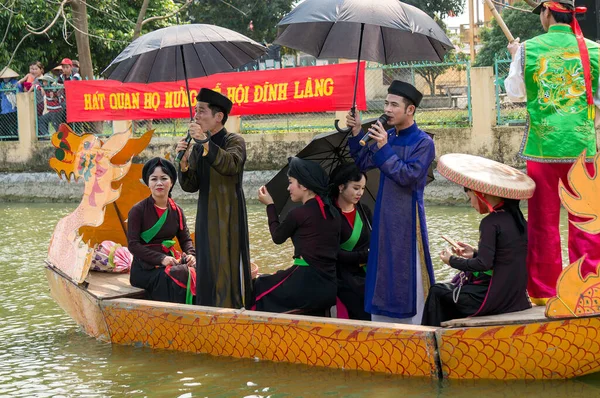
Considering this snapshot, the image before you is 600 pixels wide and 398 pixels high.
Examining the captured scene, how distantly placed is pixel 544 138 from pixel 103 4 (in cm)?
1780

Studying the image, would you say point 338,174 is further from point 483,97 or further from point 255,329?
point 483,97

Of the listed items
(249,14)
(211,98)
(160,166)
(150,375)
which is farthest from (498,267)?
(249,14)

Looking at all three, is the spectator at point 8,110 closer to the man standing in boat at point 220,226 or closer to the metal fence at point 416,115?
the metal fence at point 416,115

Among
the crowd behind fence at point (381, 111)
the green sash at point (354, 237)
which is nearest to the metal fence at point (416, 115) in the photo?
the crowd behind fence at point (381, 111)

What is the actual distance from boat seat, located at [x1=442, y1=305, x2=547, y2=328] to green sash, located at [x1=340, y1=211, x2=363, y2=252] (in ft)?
3.94

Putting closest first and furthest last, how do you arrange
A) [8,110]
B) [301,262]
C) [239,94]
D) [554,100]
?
1. [554,100]
2. [301,262]
3. [239,94]
4. [8,110]

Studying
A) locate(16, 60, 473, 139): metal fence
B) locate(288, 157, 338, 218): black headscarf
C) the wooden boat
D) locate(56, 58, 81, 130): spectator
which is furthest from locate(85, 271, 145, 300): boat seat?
locate(56, 58, 81, 130): spectator

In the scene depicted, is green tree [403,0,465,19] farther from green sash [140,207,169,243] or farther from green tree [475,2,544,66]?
green sash [140,207,169,243]

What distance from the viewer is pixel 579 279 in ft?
16.9

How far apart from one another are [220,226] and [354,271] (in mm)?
995

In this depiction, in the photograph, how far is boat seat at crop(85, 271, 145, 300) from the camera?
23.2 feet

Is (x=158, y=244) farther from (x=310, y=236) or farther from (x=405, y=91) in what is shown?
(x=405, y=91)

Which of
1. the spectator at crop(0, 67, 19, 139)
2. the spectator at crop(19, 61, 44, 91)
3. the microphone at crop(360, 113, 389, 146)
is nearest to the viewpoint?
the microphone at crop(360, 113, 389, 146)

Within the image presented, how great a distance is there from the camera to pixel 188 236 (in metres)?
7.58
